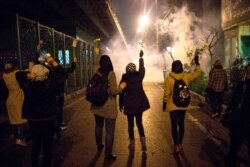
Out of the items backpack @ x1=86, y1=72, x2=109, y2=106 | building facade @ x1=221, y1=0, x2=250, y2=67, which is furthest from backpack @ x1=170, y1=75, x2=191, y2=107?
building facade @ x1=221, y1=0, x2=250, y2=67

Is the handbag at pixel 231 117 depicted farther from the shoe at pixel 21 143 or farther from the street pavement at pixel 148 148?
the shoe at pixel 21 143

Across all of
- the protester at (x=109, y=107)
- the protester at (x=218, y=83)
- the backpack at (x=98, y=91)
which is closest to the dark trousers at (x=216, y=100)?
the protester at (x=218, y=83)

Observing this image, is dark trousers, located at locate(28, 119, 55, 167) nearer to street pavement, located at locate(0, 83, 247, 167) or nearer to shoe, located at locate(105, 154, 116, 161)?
street pavement, located at locate(0, 83, 247, 167)

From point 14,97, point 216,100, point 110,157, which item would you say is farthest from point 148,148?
point 216,100

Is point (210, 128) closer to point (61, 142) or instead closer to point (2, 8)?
point (61, 142)

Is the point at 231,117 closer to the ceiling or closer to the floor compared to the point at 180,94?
closer to the floor

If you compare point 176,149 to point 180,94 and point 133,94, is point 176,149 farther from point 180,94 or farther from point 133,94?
point 133,94

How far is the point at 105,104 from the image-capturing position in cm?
646

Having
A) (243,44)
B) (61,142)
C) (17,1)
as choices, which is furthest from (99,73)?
(243,44)

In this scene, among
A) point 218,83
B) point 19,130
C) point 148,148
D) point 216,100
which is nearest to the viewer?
point 148,148

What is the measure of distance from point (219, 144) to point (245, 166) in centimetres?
154

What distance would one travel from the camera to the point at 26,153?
7270 mm

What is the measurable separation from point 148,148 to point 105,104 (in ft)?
4.99

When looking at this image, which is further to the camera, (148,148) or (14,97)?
(14,97)
